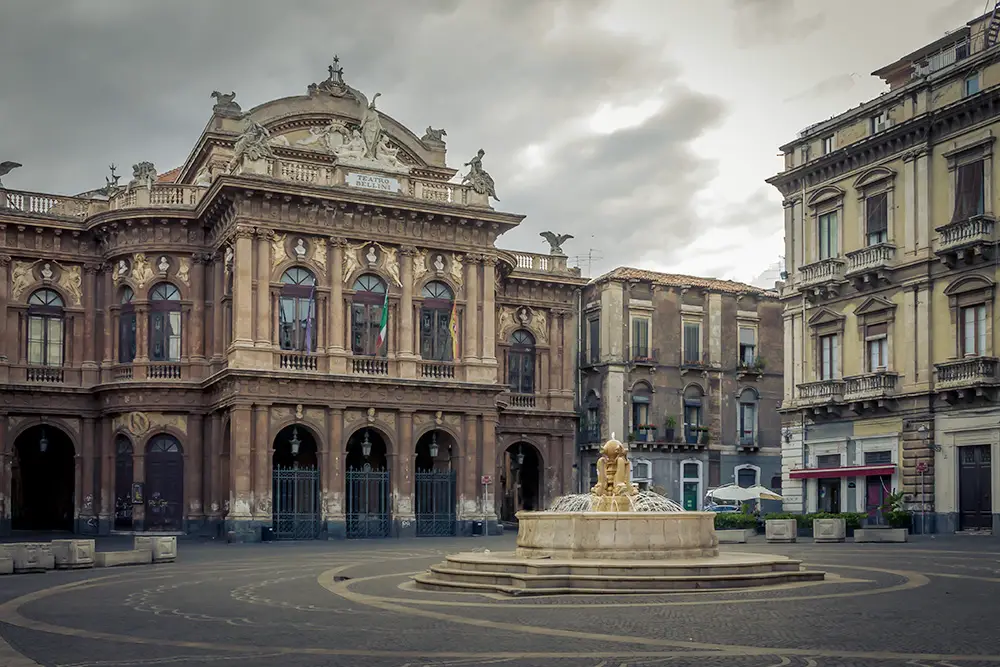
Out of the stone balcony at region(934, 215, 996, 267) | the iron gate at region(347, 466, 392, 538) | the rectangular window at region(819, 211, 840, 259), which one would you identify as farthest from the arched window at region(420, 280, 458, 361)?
the stone balcony at region(934, 215, 996, 267)

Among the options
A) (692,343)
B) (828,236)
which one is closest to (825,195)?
(828,236)

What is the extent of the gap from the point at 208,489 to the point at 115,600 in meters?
26.5

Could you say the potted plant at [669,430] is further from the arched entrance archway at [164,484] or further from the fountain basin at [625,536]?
→ the fountain basin at [625,536]

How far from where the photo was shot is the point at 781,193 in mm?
49312

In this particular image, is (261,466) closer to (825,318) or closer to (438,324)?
(438,324)

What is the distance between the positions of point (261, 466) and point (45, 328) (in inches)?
458

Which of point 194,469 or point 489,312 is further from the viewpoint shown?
point 489,312

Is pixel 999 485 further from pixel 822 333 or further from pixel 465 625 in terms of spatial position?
pixel 465 625

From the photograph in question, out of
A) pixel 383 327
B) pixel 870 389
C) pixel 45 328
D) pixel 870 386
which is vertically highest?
pixel 45 328

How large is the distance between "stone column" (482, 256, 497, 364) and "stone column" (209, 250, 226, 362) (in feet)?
32.0

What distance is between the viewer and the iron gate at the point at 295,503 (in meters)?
43.0

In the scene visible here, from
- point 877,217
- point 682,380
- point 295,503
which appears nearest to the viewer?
point 295,503

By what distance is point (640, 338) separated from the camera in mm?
63625

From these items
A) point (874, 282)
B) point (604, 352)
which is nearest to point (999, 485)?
point (874, 282)
